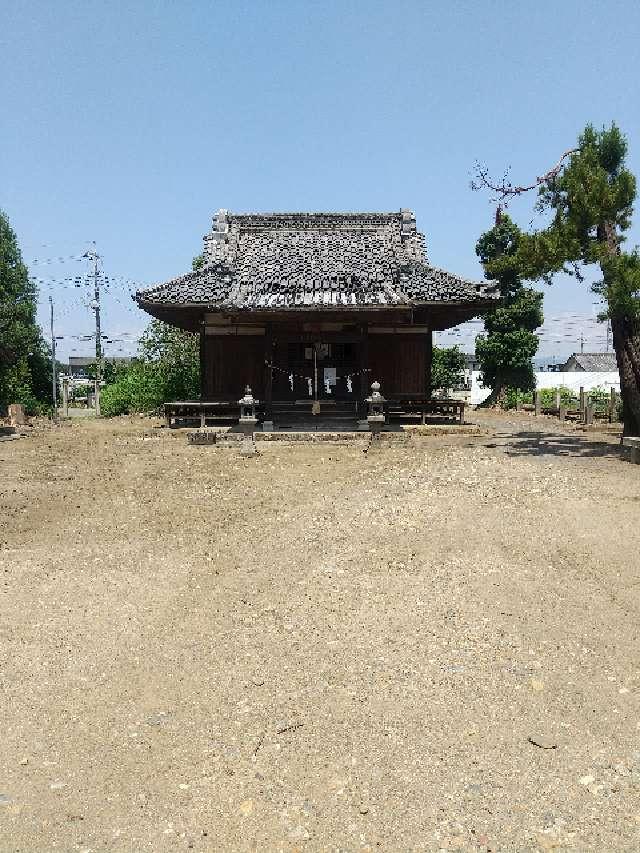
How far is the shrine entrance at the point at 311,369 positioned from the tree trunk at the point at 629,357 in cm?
826

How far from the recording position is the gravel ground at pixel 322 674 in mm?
3320

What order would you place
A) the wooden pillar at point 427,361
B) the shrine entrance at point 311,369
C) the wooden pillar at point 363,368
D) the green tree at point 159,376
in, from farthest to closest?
1. the green tree at point 159,376
2. the wooden pillar at point 427,361
3. the shrine entrance at point 311,369
4. the wooden pillar at point 363,368

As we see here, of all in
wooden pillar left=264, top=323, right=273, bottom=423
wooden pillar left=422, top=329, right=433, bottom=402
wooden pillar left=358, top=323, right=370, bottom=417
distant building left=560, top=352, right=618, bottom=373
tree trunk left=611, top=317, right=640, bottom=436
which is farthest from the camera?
distant building left=560, top=352, right=618, bottom=373

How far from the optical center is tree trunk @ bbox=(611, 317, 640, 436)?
44.5 ft

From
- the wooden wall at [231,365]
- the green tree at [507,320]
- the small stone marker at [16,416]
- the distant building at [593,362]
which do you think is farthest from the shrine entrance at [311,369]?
the distant building at [593,362]

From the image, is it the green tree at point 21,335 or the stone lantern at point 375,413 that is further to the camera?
the green tree at point 21,335

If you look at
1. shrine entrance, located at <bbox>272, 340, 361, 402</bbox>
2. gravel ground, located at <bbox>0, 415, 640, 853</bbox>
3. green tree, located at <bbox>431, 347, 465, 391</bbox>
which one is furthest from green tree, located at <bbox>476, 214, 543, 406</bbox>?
gravel ground, located at <bbox>0, 415, 640, 853</bbox>

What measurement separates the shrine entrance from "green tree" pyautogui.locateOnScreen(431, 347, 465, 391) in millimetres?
24317

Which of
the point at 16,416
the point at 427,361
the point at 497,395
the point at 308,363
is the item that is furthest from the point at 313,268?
the point at 497,395

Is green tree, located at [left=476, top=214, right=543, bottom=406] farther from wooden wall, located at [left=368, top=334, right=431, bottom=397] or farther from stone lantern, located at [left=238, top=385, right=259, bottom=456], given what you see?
stone lantern, located at [left=238, top=385, right=259, bottom=456]

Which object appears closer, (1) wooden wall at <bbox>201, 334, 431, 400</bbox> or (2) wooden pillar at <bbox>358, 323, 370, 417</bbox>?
(2) wooden pillar at <bbox>358, 323, 370, 417</bbox>

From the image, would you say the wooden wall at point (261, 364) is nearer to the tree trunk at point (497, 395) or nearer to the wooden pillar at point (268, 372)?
the wooden pillar at point (268, 372)

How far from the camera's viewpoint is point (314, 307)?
1641 centimetres

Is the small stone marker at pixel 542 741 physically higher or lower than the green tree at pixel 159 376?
lower
